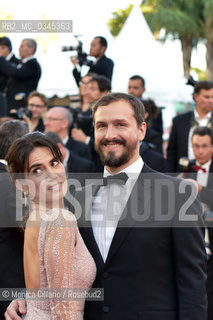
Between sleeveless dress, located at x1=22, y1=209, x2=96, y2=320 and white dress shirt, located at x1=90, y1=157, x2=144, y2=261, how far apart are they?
246 millimetres

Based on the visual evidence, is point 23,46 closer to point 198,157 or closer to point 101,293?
point 198,157

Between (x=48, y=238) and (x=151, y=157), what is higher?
(x=151, y=157)

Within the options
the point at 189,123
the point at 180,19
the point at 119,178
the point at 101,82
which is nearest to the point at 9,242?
the point at 119,178

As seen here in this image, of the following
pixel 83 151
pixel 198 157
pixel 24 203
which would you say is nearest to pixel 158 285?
pixel 24 203

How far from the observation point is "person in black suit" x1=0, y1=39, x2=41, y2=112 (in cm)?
807

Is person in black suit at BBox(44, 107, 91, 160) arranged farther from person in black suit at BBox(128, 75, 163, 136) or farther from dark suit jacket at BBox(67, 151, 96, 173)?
person in black suit at BBox(128, 75, 163, 136)

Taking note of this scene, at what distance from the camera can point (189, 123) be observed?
6.21 m

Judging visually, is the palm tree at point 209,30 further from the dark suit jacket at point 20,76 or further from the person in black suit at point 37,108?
the person in black suit at point 37,108

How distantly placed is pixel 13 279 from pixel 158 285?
1.15 m

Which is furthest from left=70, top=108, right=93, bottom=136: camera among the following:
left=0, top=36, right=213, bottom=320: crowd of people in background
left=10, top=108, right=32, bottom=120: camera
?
left=10, top=108, right=32, bottom=120: camera

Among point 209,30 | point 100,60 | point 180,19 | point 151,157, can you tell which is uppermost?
point 180,19

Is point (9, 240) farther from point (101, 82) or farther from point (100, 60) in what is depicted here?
point (100, 60)

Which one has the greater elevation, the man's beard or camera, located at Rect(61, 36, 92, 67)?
camera, located at Rect(61, 36, 92, 67)

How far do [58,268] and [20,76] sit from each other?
6133 mm
